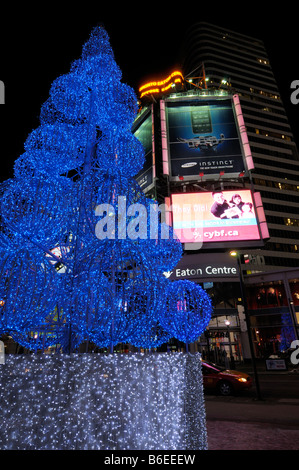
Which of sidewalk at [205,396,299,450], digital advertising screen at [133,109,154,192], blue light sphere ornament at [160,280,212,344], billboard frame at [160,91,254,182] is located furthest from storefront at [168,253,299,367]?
blue light sphere ornament at [160,280,212,344]

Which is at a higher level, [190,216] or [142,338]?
[190,216]

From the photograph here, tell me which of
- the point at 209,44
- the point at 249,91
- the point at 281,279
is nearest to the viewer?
the point at 281,279

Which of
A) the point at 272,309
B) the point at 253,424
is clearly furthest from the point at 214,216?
the point at 272,309

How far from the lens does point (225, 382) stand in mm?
10750

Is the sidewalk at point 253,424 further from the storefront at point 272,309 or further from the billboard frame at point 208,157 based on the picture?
the storefront at point 272,309

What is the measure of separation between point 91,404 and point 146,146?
1932 centimetres

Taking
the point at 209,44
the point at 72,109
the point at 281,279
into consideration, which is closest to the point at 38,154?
the point at 72,109

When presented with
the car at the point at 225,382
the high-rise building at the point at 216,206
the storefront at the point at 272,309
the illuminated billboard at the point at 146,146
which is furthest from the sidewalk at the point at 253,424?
the storefront at the point at 272,309

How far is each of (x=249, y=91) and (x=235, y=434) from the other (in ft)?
227

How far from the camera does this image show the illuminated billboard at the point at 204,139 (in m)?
17.4

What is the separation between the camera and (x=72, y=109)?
5070 mm

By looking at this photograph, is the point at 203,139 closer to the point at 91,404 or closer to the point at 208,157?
the point at 208,157

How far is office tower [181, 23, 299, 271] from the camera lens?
46469 mm

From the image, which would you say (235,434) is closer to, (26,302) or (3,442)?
(3,442)
